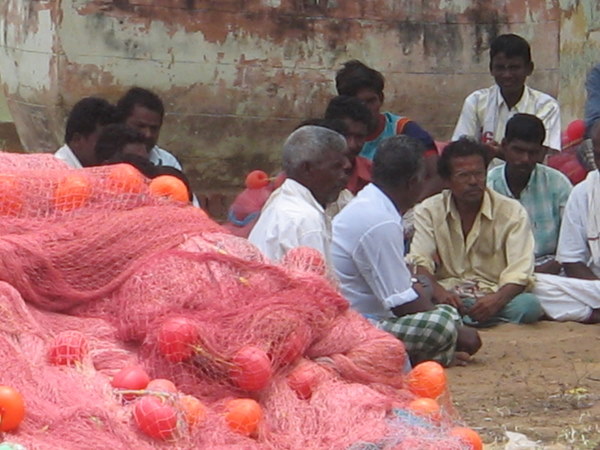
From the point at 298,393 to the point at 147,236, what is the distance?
786mm

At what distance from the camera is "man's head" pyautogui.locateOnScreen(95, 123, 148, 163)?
723cm

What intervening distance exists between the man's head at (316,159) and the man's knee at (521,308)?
2.08 meters

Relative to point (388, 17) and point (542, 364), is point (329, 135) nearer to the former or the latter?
point (542, 364)

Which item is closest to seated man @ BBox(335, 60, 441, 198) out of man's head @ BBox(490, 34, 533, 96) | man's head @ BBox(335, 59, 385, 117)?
man's head @ BBox(335, 59, 385, 117)

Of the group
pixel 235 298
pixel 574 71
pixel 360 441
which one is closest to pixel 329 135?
pixel 235 298

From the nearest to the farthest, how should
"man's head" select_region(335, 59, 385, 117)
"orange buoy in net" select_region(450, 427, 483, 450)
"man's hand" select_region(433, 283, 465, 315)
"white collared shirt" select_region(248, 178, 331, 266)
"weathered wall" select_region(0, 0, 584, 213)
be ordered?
"orange buoy in net" select_region(450, 427, 483, 450) < "white collared shirt" select_region(248, 178, 331, 266) < "man's hand" select_region(433, 283, 465, 315) < "man's head" select_region(335, 59, 385, 117) < "weathered wall" select_region(0, 0, 584, 213)

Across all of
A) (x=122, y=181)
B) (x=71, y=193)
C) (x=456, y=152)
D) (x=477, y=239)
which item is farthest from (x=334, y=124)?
(x=71, y=193)

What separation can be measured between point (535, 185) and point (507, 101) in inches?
35.9

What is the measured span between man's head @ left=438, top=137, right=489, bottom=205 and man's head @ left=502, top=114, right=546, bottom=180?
61 cm

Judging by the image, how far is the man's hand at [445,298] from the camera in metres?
8.06

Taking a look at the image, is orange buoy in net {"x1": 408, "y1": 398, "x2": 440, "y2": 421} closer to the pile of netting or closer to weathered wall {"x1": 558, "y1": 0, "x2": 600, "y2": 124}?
the pile of netting

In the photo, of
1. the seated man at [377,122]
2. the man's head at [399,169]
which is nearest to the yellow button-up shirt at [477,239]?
the seated man at [377,122]

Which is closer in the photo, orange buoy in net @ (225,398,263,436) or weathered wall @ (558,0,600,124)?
orange buoy in net @ (225,398,263,436)

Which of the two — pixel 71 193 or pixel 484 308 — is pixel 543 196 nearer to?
pixel 484 308
